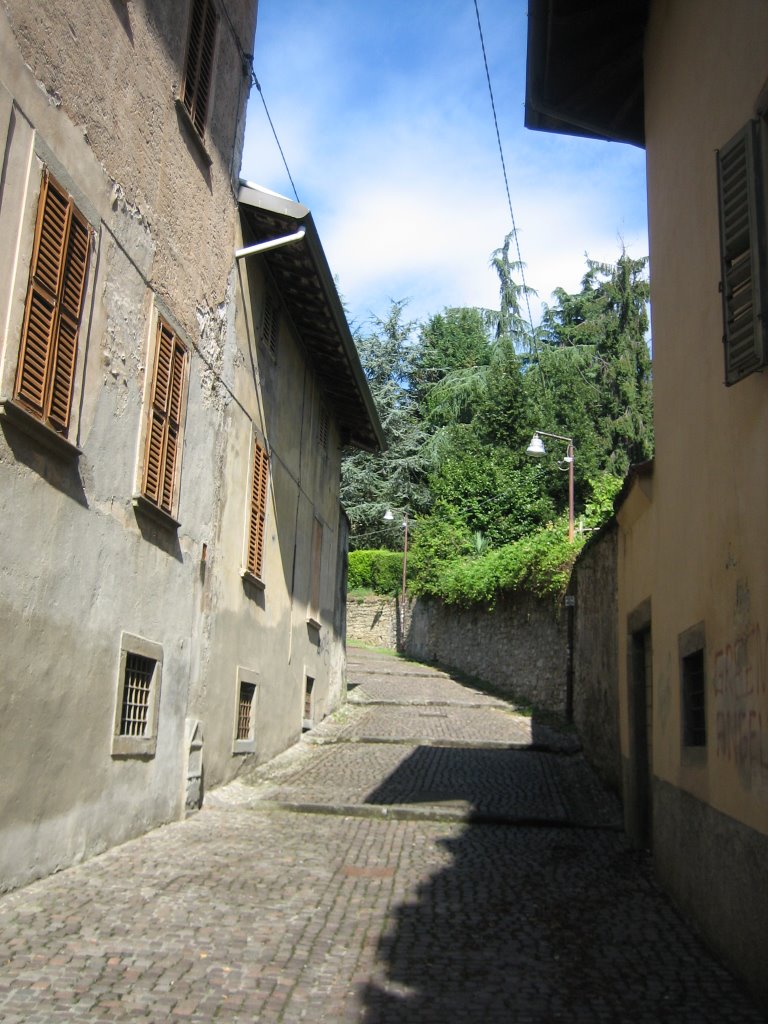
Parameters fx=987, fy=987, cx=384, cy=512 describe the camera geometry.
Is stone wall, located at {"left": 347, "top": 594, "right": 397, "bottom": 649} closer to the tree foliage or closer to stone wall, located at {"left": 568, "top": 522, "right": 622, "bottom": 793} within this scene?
the tree foliage

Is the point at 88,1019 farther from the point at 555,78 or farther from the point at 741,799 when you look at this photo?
the point at 555,78

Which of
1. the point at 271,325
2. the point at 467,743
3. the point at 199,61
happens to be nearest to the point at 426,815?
the point at 467,743

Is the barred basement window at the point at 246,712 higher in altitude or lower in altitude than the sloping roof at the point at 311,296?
lower

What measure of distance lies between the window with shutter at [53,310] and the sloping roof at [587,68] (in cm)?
500

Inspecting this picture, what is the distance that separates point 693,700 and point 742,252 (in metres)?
3.01

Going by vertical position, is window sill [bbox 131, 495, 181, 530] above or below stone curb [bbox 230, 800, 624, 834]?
above

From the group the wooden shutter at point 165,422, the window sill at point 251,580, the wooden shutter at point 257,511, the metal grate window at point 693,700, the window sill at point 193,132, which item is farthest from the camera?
the wooden shutter at point 257,511

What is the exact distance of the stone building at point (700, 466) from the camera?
5156mm

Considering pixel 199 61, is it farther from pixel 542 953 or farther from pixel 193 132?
pixel 542 953

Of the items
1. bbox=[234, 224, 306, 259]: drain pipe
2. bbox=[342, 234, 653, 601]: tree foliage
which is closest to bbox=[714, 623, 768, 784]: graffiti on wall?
bbox=[234, 224, 306, 259]: drain pipe

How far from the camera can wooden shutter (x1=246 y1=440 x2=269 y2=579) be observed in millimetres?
11852

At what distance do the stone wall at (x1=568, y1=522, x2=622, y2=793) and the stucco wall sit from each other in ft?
12.8

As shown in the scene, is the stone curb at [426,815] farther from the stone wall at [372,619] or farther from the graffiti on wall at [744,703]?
the stone wall at [372,619]

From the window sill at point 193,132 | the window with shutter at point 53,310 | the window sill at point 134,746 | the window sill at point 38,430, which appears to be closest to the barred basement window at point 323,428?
the window sill at point 193,132
